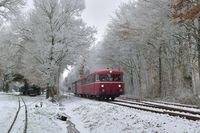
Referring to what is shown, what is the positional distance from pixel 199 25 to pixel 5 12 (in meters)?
14.1

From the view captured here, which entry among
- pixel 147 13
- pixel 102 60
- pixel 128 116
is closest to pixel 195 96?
pixel 147 13

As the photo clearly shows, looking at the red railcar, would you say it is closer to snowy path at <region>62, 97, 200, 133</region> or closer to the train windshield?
the train windshield

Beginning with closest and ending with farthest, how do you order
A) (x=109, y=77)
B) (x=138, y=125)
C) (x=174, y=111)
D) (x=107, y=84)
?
(x=138, y=125)
(x=174, y=111)
(x=107, y=84)
(x=109, y=77)

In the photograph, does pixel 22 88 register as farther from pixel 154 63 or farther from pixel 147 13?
pixel 147 13

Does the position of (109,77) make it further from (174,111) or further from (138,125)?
(138,125)

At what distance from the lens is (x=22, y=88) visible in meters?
66.4

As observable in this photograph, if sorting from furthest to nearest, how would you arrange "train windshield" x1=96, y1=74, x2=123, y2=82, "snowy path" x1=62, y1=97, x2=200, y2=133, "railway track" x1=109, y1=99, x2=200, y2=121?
1. "train windshield" x1=96, y1=74, x2=123, y2=82
2. "railway track" x1=109, y1=99, x2=200, y2=121
3. "snowy path" x1=62, y1=97, x2=200, y2=133

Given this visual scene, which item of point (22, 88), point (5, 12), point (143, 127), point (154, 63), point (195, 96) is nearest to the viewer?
point (143, 127)

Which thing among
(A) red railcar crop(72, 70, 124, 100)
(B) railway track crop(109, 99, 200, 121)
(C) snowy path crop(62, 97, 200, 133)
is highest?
(A) red railcar crop(72, 70, 124, 100)

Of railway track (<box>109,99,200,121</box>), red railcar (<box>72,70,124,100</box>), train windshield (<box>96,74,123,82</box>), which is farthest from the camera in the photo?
train windshield (<box>96,74,123,82</box>)

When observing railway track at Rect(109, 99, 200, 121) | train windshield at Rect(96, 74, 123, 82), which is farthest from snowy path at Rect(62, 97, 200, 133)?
train windshield at Rect(96, 74, 123, 82)

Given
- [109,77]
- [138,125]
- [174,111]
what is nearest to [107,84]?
[109,77]

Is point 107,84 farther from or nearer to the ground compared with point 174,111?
farther from the ground

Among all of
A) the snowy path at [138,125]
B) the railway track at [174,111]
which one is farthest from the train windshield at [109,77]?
the snowy path at [138,125]
